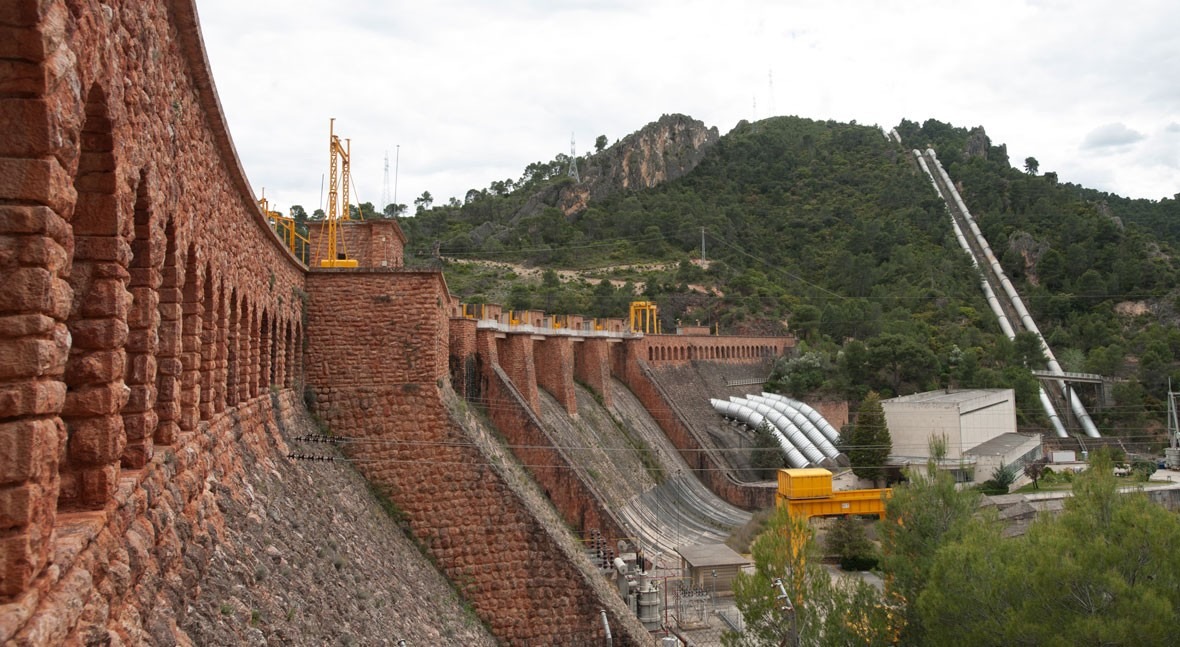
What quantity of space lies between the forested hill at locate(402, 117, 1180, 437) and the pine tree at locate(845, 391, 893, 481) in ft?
29.6

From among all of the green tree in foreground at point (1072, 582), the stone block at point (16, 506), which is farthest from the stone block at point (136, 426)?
the green tree in foreground at point (1072, 582)

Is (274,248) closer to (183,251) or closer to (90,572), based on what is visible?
(183,251)

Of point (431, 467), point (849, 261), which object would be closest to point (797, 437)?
point (431, 467)

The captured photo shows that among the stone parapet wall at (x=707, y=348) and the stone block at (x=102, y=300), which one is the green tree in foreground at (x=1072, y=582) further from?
the stone parapet wall at (x=707, y=348)

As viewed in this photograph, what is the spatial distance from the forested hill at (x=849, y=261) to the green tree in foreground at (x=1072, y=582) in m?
35.2

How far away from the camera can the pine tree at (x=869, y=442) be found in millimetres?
38500

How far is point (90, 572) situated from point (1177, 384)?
62.4 m

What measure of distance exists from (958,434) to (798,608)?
94.4 feet

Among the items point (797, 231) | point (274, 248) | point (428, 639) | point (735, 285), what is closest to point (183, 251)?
point (274, 248)

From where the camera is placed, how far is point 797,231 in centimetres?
9450

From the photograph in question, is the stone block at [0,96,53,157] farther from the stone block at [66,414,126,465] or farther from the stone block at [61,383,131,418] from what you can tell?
the stone block at [66,414,126,465]

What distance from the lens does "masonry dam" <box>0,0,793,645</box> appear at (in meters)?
3.65

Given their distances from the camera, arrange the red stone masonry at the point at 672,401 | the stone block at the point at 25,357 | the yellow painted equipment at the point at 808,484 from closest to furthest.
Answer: the stone block at the point at 25,357
the yellow painted equipment at the point at 808,484
the red stone masonry at the point at 672,401

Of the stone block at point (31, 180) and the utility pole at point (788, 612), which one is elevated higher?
the stone block at point (31, 180)
